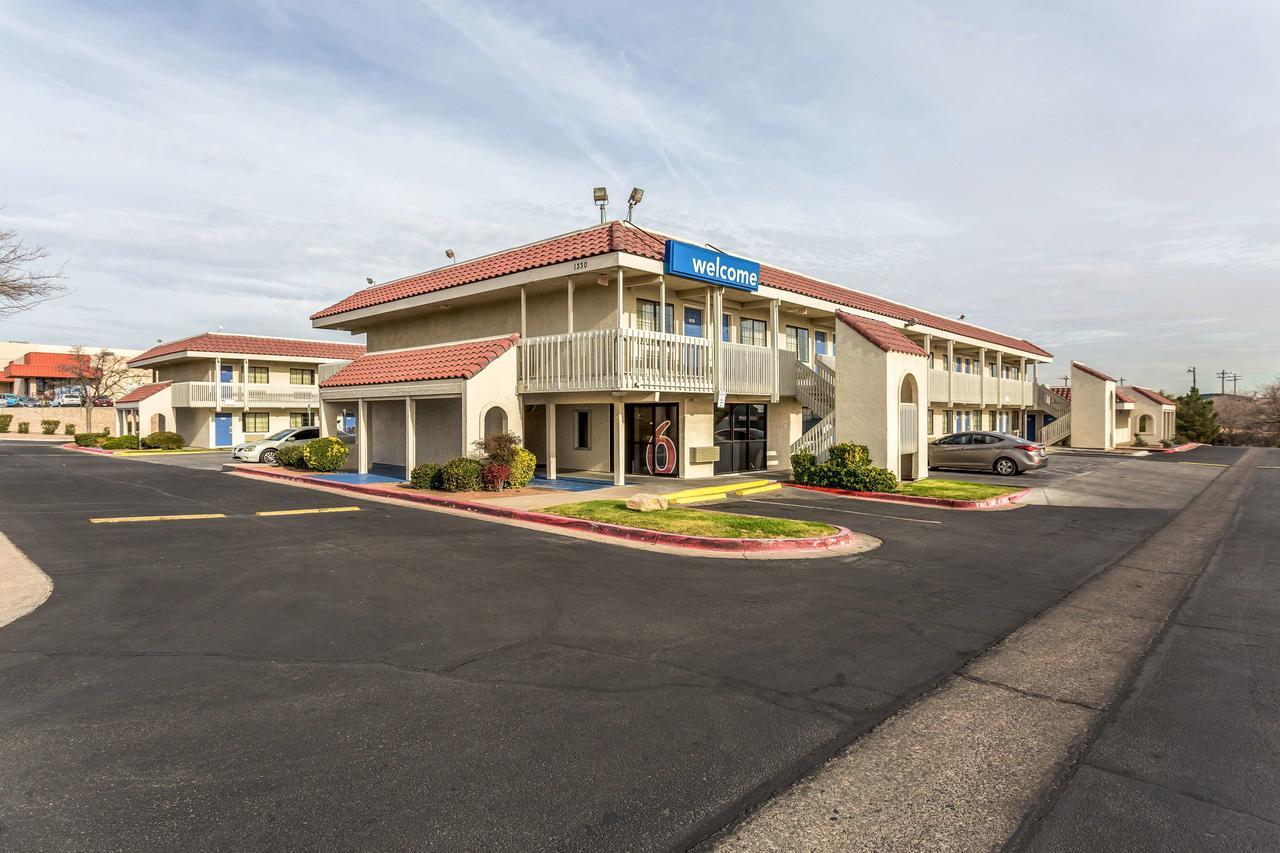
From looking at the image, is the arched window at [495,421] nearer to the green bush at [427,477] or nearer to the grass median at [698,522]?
the green bush at [427,477]

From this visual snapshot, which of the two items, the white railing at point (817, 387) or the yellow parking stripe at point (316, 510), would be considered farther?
the white railing at point (817, 387)

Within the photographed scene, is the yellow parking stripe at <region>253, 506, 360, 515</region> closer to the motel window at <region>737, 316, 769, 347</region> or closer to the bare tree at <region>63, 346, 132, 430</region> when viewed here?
the motel window at <region>737, 316, 769, 347</region>

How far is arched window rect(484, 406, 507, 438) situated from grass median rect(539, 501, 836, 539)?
6.55m

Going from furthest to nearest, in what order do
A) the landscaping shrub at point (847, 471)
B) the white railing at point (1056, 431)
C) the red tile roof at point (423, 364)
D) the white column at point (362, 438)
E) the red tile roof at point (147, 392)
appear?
the white railing at point (1056, 431) → the red tile roof at point (147, 392) → the white column at point (362, 438) → the red tile roof at point (423, 364) → the landscaping shrub at point (847, 471)

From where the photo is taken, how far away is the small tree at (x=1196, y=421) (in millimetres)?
60188

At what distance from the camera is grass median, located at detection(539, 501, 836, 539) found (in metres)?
11.2

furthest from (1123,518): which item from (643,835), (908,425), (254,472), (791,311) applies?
(254,472)

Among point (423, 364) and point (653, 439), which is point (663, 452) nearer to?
point (653, 439)

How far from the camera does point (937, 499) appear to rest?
53.3 ft

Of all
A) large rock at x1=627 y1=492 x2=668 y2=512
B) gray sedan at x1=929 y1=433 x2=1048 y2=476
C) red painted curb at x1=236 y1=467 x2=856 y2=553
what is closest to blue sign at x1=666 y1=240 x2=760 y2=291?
large rock at x1=627 y1=492 x2=668 y2=512

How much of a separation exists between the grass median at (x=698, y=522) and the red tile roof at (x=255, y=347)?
31622mm

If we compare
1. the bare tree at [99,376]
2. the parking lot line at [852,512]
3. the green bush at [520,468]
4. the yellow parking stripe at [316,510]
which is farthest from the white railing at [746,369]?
the bare tree at [99,376]

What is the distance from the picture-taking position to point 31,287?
1396 centimetres

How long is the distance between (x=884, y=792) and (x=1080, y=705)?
7.14ft
